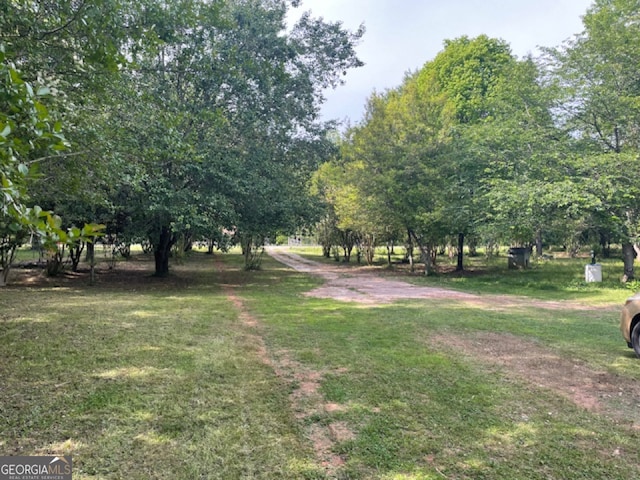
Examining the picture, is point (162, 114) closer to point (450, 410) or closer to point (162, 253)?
point (450, 410)

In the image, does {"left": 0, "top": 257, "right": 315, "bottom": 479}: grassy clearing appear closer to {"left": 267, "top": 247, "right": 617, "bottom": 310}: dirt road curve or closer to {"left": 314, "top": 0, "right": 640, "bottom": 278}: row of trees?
{"left": 267, "top": 247, "right": 617, "bottom": 310}: dirt road curve

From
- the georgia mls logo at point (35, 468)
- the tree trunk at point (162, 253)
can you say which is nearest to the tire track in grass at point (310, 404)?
the georgia mls logo at point (35, 468)

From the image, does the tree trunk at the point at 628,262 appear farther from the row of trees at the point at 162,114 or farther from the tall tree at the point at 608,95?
the row of trees at the point at 162,114

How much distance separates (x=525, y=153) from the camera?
46.9ft

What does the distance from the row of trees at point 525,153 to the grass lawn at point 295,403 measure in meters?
7.10

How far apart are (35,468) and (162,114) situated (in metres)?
5.56

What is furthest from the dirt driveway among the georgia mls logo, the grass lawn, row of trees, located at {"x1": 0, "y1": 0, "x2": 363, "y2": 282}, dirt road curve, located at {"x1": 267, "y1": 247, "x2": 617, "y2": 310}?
row of trees, located at {"x1": 0, "y1": 0, "x2": 363, "y2": 282}

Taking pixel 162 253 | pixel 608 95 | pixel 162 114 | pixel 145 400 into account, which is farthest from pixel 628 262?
pixel 162 253

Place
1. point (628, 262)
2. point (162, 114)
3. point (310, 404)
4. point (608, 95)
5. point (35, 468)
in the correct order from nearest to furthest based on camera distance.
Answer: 1. point (35, 468)
2. point (310, 404)
3. point (162, 114)
4. point (608, 95)
5. point (628, 262)

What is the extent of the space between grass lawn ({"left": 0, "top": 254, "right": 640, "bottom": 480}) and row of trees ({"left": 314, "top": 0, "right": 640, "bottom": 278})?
23.3 feet

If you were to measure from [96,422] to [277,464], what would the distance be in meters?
1.54

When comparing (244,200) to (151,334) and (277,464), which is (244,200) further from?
(277,464)

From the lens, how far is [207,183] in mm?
11742

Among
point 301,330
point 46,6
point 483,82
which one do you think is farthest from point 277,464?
point 483,82
